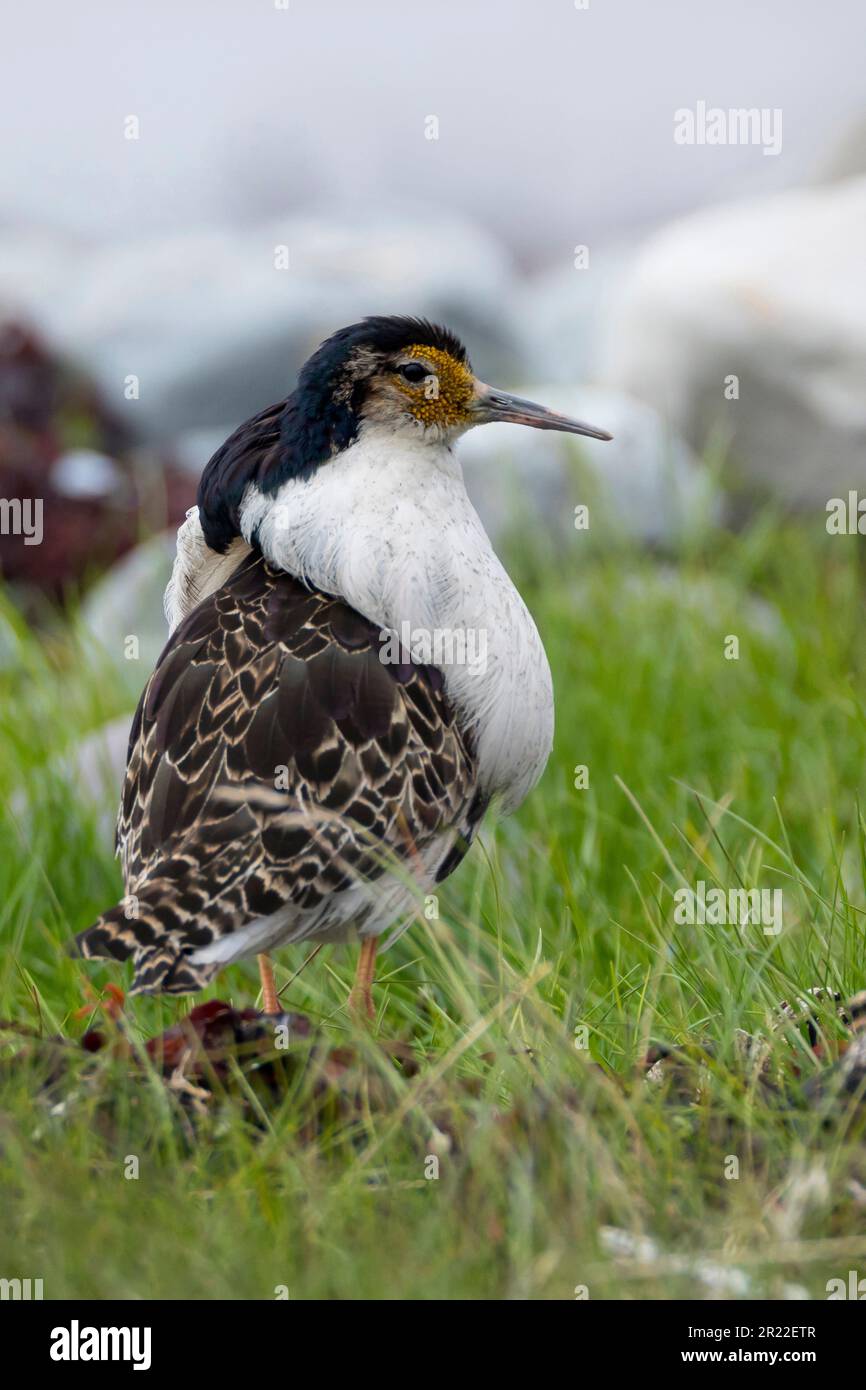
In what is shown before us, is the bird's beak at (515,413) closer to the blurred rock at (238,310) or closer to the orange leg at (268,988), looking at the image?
the orange leg at (268,988)

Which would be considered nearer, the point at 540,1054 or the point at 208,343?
the point at 540,1054

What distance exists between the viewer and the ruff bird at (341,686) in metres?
3.72

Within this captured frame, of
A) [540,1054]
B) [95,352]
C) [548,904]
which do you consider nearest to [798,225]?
[95,352]

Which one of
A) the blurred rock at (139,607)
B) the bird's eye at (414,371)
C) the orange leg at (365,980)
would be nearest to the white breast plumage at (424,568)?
the bird's eye at (414,371)

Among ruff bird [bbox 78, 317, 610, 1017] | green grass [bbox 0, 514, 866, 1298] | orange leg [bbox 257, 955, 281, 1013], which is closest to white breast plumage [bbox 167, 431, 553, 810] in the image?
ruff bird [bbox 78, 317, 610, 1017]

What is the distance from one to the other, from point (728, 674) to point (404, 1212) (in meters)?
4.82

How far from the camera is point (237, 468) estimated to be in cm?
411

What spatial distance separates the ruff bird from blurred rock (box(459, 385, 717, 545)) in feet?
15.9

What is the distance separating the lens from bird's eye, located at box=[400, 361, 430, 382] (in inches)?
158

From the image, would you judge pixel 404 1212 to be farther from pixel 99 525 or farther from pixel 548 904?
pixel 99 525

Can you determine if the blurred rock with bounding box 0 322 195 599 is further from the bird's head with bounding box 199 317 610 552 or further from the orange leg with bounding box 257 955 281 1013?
the orange leg with bounding box 257 955 281 1013

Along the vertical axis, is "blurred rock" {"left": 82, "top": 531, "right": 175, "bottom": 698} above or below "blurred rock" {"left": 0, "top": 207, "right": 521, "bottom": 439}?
below

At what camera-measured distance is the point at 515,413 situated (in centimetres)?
417

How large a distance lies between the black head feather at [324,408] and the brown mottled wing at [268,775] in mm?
238
